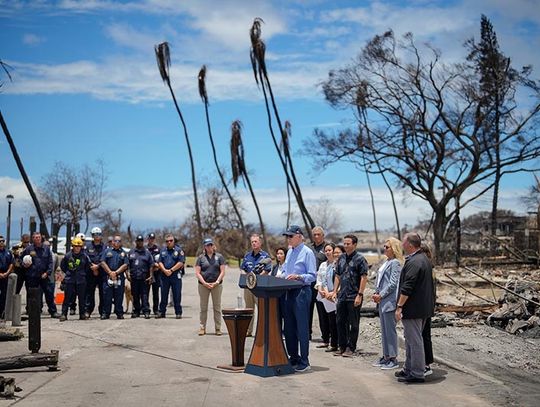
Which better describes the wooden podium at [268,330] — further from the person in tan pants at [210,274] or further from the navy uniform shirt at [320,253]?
the person in tan pants at [210,274]

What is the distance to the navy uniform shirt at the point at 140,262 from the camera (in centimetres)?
1939

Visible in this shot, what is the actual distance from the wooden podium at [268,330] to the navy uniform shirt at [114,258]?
8.77 meters

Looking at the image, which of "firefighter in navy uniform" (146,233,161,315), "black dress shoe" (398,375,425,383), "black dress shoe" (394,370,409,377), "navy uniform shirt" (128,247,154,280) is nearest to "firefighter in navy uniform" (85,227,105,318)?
"navy uniform shirt" (128,247,154,280)

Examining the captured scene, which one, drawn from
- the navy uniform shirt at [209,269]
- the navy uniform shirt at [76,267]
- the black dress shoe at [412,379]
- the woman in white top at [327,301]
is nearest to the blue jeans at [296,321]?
the black dress shoe at [412,379]

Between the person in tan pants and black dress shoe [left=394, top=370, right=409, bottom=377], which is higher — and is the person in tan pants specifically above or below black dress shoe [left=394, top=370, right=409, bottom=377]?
above

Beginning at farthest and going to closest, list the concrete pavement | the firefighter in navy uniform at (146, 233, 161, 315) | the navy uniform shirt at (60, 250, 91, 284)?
the firefighter in navy uniform at (146, 233, 161, 315)
the navy uniform shirt at (60, 250, 91, 284)
the concrete pavement

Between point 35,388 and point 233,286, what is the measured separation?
2215 centimetres

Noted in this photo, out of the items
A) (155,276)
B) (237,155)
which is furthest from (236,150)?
(155,276)

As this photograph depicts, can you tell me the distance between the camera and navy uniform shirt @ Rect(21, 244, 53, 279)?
1850 centimetres

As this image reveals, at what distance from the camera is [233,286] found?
32.0 meters

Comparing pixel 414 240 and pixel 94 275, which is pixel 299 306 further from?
pixel 94 275

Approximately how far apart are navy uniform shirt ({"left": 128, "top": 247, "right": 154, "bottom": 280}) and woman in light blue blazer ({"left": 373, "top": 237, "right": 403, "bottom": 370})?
872cm

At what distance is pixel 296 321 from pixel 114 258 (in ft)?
28.8

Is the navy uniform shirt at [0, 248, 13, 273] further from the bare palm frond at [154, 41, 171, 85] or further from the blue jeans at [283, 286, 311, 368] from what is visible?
the bare palm frond at [154, 41, 171, 85]
